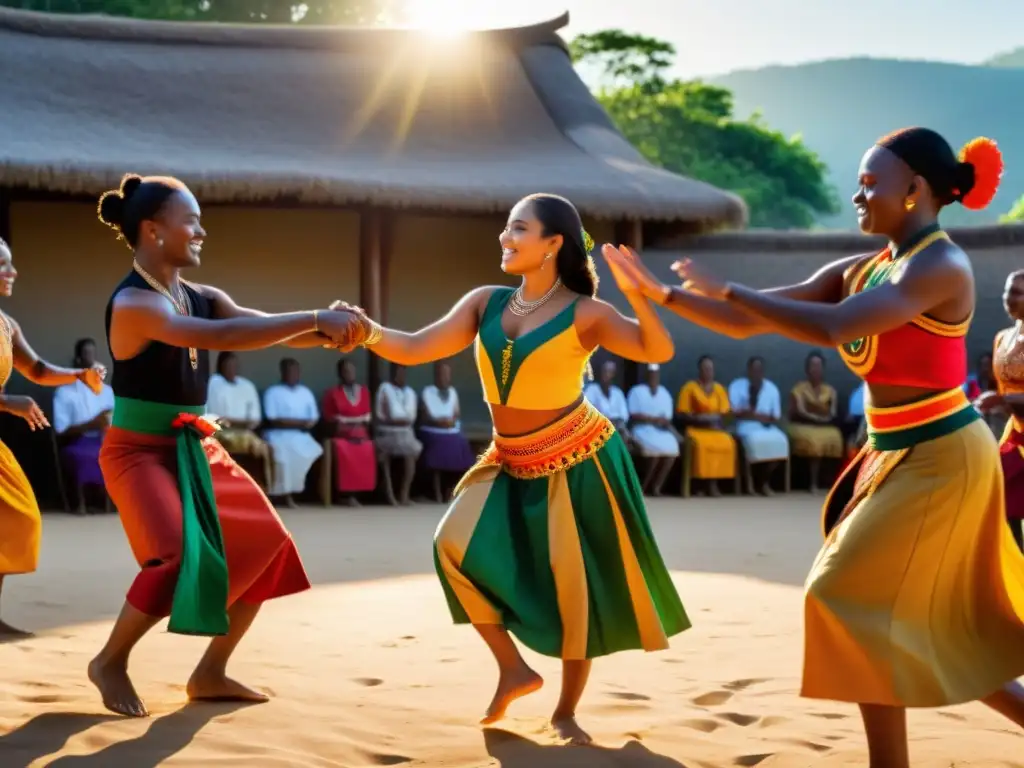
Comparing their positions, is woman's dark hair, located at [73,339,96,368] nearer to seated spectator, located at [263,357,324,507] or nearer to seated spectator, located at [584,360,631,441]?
seated spectator, located at [263,357,324,507]

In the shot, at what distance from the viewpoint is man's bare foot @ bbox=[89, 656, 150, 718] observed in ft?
15.2

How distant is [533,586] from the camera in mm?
4777

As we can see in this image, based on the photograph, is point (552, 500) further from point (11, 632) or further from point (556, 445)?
point (11, 632)

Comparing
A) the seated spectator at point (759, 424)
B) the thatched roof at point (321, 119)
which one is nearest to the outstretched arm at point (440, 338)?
the thatched roof at point (321, 119)

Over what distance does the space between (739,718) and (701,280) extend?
69.3 inches

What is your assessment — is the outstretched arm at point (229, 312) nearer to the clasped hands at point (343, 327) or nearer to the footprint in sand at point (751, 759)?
the clasped hands at point (343, 327)

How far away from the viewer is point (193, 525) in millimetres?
4742

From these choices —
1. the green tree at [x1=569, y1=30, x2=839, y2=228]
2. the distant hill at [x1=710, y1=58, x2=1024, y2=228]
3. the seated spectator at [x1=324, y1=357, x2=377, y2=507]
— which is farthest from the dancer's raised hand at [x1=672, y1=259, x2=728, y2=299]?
the distant hill at [x1=710, y1=58, x2=1024, y2=228]

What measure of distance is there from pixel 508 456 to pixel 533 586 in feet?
1.50

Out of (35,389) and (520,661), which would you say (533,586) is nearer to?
(520,661)

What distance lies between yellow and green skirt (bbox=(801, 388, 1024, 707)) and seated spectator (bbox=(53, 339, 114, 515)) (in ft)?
28.6

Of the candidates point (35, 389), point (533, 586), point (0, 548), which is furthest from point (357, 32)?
point (533, 586)

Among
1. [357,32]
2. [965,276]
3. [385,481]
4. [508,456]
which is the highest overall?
[357,32]

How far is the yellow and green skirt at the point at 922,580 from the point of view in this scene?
3.81 metres
